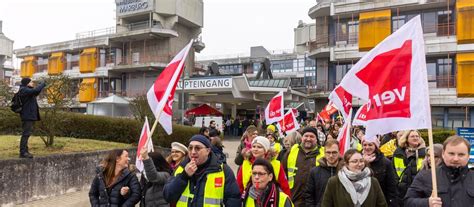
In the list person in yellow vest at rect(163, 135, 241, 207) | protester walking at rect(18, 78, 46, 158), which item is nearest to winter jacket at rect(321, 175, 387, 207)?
person in yellow vest at rect(163, 135, 241, 207)

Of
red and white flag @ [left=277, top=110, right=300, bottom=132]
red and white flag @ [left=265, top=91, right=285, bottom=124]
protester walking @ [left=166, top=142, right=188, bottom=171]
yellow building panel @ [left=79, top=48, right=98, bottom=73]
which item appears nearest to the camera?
protester walking @ [left=166, top=142, right=188, bottom=171]

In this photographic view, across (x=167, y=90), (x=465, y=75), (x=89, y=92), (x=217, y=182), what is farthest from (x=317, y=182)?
(x=89, y=92)

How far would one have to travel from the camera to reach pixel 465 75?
86.0ft

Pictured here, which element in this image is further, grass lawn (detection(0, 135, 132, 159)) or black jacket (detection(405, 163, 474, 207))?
grass lawn (detection(0, 135, 132, 159))

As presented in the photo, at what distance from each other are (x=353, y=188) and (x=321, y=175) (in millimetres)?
705

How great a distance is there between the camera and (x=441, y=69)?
27.6 m

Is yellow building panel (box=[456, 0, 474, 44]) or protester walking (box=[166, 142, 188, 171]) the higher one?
yellow building panel (box=[456, 0, 474, 44])

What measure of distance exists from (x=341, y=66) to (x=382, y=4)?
217 inches

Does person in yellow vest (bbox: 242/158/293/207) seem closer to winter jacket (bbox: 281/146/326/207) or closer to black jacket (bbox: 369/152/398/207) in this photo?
winter jacket (bbox: 281/146/326/207)

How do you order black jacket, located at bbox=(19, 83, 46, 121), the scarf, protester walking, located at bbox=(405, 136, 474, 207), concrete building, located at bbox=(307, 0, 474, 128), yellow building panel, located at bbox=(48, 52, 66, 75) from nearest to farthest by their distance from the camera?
protester walking, located at bbox=(405, 136, 474, 207)
the scarf
black jacket, located at bbox=(19, 83, 46, 121)
concrete building, located at bbox=(307, 0, 474, 128)
yellow building panel, located at bbox=(48, 52, 66, 75)

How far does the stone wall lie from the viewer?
827 cm

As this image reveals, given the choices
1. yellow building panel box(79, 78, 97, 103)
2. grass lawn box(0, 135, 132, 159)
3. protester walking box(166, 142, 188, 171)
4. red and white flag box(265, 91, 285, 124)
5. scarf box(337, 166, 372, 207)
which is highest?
yellow building panel box(79, 78, 97, 103)

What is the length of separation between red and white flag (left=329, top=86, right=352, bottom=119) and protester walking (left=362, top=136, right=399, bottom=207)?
3.75 ft

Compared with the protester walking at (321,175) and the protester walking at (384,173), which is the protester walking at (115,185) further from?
the protester walking at (384,173)
